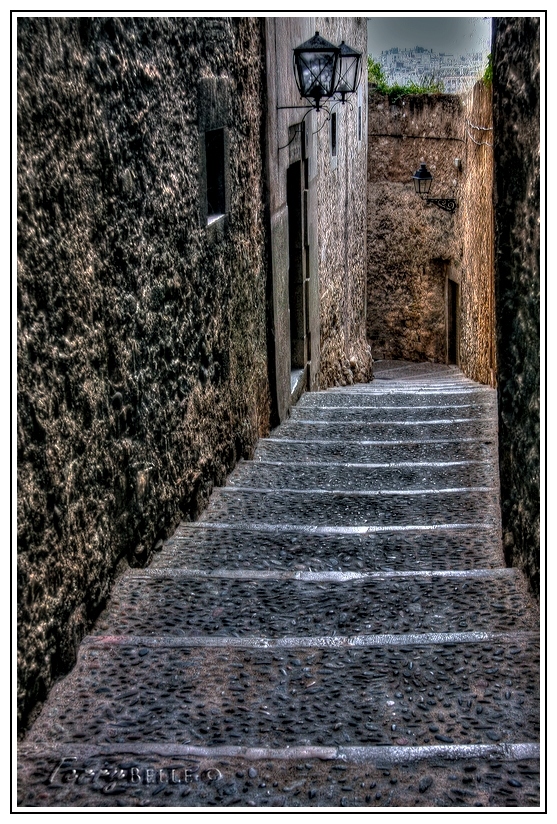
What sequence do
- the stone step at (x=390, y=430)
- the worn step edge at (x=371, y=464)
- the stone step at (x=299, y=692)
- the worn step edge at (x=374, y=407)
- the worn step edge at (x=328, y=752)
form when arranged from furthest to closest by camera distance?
the worn step edge at (x=374, y=407), the stone step at (x=390, y=430), the worn step edge at (x=371, y=464), the stone step at (x=299, y=692), the worn step edge at (x=328, y=752)

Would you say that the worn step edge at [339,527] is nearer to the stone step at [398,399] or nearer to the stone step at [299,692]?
the stone step at [299,692]

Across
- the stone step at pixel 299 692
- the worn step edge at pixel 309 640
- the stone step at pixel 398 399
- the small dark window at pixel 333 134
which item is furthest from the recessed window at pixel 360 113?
the stone step at pixel 299 692

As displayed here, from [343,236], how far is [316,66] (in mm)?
6082

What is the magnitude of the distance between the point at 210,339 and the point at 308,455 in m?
1.44

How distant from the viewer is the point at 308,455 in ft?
20.6

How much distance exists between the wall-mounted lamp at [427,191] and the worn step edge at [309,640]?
1301cm

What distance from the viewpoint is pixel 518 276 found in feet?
11.9

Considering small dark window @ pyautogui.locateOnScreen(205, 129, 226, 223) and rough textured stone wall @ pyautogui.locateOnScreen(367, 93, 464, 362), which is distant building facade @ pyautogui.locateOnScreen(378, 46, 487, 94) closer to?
rough textured stone wall @ pyautogui.locateOnScreen(367, 93, 464, 362)

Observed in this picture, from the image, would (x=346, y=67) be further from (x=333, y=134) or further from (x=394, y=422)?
(x=394, y=422)

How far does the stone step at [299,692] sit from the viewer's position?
273 centimetres

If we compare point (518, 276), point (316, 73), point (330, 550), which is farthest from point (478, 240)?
point (518, 276)

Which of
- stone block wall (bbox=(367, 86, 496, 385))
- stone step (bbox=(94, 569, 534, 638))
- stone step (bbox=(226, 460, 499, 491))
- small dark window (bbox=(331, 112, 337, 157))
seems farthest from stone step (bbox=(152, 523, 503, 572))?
stone block wall (bbox=(367, 86, 496, 385))

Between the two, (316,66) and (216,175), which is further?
(316,66)

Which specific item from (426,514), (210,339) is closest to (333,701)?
(426,514)
